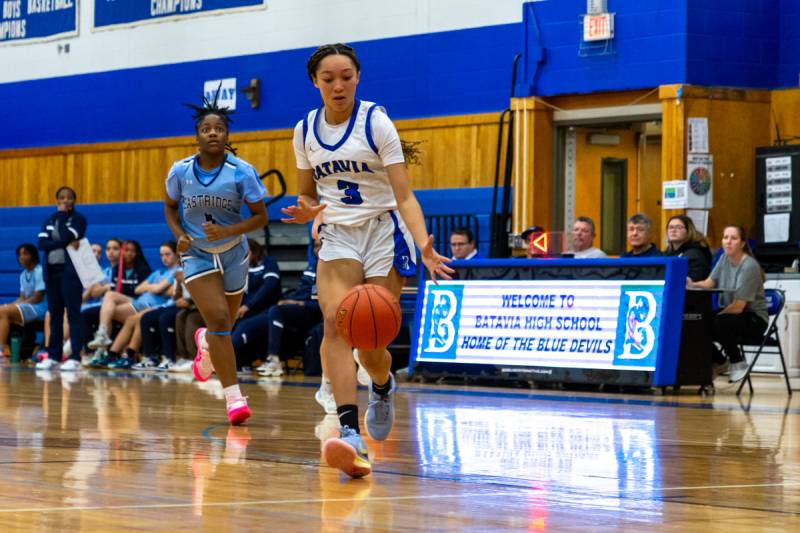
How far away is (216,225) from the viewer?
779cm

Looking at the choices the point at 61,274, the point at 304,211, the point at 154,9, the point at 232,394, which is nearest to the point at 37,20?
the point at 154,9

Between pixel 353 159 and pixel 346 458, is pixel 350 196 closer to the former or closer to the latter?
pixel 353 159

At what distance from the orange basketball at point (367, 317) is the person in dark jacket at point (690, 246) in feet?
22.4

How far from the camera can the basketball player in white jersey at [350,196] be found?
18.8ft

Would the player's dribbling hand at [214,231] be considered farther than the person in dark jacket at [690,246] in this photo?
No

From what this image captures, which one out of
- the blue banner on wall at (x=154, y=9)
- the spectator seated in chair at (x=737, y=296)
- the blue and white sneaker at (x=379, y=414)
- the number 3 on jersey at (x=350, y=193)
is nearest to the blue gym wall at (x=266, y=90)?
the blue banner on wall at (x=154, y=9)

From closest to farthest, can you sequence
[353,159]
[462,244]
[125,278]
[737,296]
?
[353,159] → [737,296] → [462,244] → [125,278]

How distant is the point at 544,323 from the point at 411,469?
6.51 m

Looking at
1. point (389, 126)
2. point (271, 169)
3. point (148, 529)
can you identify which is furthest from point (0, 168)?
point (148, 529)

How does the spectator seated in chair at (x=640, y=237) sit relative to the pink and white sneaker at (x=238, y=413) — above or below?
above

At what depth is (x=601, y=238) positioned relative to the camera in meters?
16.2

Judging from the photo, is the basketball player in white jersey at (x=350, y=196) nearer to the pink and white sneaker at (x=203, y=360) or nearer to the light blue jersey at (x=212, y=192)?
the light blue jersey at (x=212, y=192)

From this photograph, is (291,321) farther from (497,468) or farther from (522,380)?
(497,468)

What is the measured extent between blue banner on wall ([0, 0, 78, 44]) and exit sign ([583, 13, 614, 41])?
8405mm
